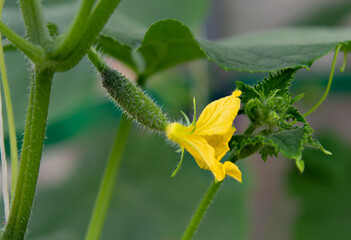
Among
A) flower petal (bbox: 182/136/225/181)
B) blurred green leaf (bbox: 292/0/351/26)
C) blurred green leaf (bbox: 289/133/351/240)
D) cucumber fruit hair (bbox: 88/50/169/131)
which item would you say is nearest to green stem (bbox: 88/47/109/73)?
cucumber fruit hair (bbox: 88/50/169/131)

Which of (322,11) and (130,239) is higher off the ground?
(322,11)

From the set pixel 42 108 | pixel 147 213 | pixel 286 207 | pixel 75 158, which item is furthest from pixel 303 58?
pixel 286 207

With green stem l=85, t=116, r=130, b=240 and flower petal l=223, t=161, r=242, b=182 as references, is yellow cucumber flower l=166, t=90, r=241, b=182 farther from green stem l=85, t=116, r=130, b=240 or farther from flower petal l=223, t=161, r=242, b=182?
green stem l=85, t=116, r=130, b=240

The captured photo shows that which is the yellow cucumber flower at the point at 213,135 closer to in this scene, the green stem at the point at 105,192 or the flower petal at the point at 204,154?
the flower petal at the point at 204,154

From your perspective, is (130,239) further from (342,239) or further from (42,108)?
(342,239)

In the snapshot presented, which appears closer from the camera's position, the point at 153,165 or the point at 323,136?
the point at 153,165

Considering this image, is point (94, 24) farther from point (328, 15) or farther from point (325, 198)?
point (325, 198)

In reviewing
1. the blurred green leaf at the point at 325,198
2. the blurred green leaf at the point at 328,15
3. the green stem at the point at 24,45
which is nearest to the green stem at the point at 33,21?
the green stem at the point at 24,45
